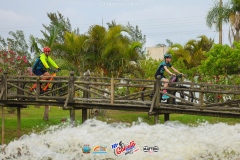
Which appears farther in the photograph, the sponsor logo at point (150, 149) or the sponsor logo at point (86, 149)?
the sponsor logo at point (86, 149)

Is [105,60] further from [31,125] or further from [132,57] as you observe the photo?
[31,125]

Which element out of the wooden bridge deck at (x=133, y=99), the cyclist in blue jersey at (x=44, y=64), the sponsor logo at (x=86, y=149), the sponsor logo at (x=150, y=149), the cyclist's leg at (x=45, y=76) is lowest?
the sponsor logo at (x=86, y=149)

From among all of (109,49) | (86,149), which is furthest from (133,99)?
(109,49)

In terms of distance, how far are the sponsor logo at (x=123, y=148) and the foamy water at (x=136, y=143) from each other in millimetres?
26

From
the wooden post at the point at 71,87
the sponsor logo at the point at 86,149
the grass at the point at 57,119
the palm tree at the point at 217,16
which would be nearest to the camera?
the sponsor logo at the point at 86,149

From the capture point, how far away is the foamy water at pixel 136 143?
Result: 545 inches

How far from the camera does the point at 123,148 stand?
46.5ft

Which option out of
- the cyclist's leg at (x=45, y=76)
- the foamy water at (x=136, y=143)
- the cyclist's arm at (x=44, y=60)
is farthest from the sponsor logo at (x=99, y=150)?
the cyclist's arm at (x=44, y=60)

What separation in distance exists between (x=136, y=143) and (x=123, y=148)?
1.62 feet

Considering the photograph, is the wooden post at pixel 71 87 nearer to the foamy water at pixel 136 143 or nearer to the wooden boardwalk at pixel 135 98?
the wooden boardwalk at pixel 135 98

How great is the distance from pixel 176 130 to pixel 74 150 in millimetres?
2996

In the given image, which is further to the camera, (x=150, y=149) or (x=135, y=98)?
(x=135, y=98)

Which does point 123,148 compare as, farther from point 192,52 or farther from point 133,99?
point 192,52

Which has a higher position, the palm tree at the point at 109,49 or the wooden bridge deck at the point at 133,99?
the palm tree at the point at 109,49
